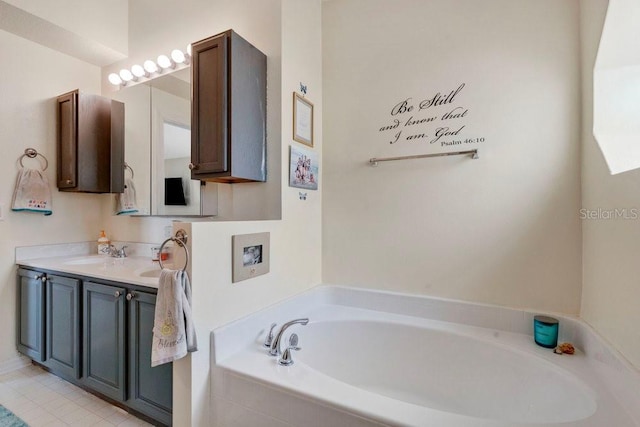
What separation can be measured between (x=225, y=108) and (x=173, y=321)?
1067mm

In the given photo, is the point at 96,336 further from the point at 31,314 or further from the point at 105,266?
the point at 31,314

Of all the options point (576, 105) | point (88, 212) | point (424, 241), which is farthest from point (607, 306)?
point (88, 212)

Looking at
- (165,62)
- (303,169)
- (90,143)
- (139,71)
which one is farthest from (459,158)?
(90,143)

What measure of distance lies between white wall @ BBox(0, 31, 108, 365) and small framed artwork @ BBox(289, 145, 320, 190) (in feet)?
7.02

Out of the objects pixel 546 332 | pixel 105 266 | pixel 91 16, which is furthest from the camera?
pixel 91 16

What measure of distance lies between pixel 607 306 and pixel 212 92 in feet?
6.95

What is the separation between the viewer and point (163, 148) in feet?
7.51

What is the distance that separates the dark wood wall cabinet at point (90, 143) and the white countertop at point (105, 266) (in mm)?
580

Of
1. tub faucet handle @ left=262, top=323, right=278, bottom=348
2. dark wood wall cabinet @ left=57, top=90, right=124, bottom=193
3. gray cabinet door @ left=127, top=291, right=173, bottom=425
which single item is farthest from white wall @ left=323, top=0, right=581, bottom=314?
dark wood wall cabinet @ left=57, top=90, right=124, bottom=193

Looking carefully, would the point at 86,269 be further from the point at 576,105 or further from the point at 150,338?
the point at 576,105

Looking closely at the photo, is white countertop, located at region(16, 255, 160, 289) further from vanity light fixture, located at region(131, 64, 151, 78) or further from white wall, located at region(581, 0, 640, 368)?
white wall, located at region(581, 0, 640, 368)

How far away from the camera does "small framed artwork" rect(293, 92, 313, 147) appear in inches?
74.2

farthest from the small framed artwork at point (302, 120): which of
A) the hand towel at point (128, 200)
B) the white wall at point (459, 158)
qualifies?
the hand towel at point (128, 200)

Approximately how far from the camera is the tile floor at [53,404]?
5.66 feet
